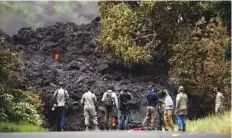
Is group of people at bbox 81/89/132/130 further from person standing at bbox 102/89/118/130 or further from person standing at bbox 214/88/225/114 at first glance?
person standing at bbox 214/88/225/114

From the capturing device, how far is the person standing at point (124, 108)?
2391 centimetres

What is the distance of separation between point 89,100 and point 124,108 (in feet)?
3.90

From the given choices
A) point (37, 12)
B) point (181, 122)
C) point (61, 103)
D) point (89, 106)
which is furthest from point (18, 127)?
point (181, 122)

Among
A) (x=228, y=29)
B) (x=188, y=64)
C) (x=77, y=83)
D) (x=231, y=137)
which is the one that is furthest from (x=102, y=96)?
(x=231, y=137)

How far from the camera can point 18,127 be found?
2281cm

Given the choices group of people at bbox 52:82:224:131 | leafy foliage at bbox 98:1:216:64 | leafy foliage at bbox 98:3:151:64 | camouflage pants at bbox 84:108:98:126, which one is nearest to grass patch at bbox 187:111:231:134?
group of people at bbox 52:82:224:131

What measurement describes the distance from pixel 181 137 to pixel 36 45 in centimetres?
845

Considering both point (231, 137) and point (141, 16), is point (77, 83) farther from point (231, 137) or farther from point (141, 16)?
point (231, 137)

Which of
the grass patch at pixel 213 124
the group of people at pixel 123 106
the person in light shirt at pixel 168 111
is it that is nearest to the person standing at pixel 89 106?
the group of people at pixel 123 106

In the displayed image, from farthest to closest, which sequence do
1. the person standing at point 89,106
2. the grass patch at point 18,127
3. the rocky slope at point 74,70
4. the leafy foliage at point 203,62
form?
1. the rocky slope at point 74,70
2. the person standing at point 89,106
3. the leafy foliage at point 203,62
4. the grass patch at point 18,127

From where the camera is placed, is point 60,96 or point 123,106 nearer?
point 60,96

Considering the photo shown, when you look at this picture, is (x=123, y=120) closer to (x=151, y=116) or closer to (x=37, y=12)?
(x=151, y=116)

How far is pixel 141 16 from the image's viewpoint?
25.8 m

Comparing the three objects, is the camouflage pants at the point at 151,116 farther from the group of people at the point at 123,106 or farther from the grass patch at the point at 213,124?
the grass patch at the point at 213,124
